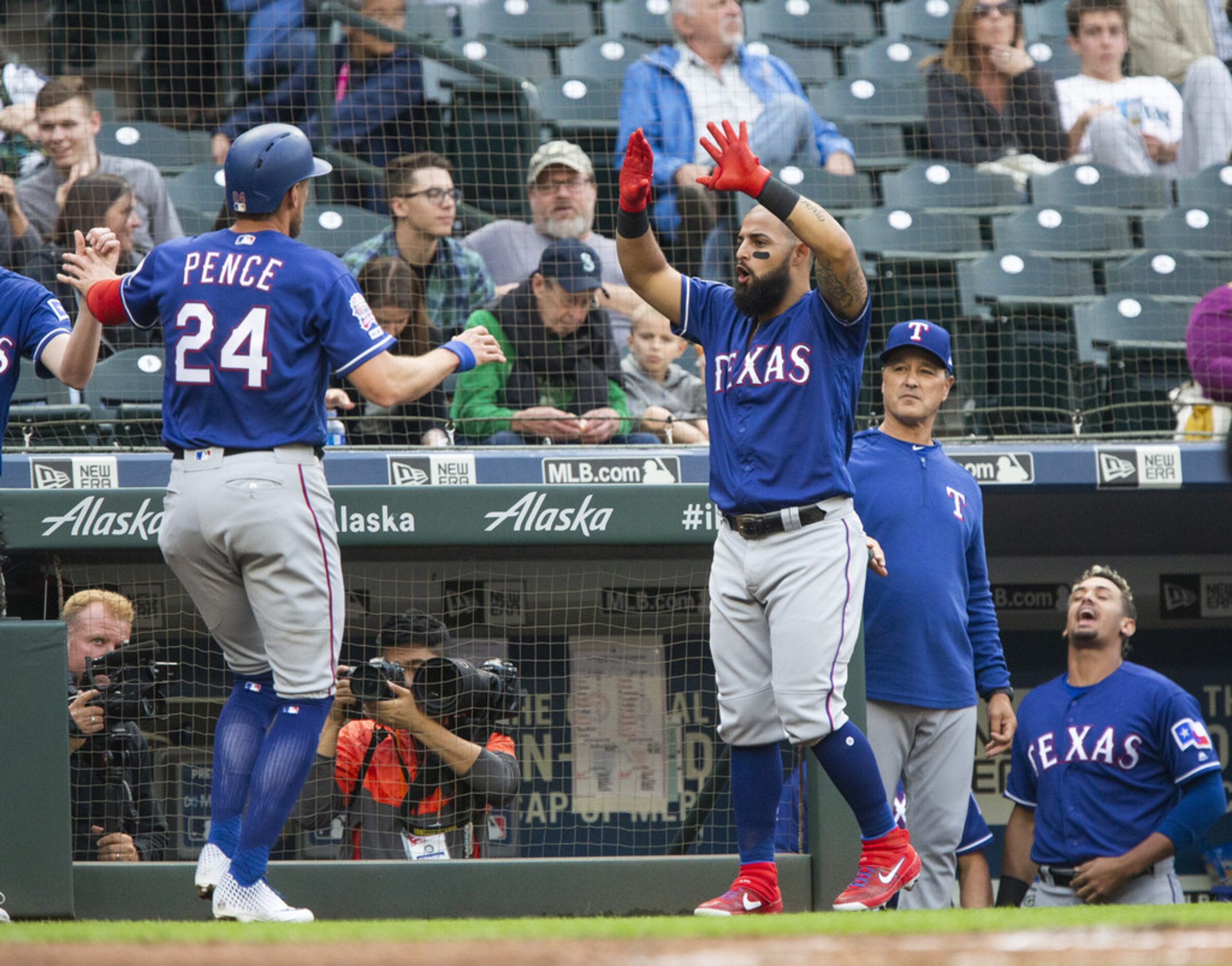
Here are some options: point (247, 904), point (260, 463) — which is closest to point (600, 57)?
point (260, 463)

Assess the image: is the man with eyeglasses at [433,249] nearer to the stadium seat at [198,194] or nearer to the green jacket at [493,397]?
Answer: the green jacket at [493,397]

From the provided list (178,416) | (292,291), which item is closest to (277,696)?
(178,416)

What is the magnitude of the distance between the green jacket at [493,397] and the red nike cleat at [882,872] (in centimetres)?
215

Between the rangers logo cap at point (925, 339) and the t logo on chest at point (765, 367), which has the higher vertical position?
the rangers logo cap at point (925, 339)

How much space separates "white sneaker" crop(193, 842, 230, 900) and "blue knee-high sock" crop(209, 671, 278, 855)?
13mm

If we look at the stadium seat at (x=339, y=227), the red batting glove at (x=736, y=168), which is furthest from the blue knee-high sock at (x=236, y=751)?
the stadium seat at (x=339, y=227)

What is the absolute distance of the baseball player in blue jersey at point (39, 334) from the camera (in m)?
3.38

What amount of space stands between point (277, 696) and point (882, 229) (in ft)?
12.6

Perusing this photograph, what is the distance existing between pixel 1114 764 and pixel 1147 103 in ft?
12.7

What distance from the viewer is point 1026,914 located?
2.77m

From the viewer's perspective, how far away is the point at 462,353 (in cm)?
318

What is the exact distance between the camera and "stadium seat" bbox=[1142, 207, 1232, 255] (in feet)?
21.5

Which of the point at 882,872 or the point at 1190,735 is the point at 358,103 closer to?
the point at 1190,735

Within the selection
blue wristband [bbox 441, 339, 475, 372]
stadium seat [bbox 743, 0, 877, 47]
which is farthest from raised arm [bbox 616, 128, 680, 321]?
stadium seat [bbox 743, 0, 877, 47]
